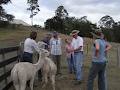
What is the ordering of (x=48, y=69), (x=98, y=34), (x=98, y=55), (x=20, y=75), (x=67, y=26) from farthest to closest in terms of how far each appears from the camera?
(x=67, y=26), (x=48, y=69), (x=98, y=34), (x=98, y=55), (x=20, y=75)

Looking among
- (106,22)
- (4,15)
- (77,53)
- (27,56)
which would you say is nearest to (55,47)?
(77,53)

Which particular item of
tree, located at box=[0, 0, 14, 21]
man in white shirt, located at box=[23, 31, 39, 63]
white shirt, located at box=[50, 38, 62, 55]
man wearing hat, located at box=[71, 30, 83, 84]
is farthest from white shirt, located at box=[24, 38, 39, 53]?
tree, located at box=[0, 0, 14, 21]

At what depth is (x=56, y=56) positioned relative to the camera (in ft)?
53.4

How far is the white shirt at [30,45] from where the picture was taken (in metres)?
12.6

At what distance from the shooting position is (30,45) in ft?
41.8

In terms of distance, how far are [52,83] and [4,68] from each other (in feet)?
5.59

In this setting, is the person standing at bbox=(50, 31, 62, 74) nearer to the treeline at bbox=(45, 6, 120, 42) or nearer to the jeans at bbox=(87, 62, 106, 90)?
the jeans at bbox=(87, 62, 106, 90)

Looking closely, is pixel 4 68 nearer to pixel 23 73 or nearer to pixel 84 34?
pixel 23 73

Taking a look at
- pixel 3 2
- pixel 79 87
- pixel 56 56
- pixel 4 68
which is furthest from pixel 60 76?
pixel 3 2

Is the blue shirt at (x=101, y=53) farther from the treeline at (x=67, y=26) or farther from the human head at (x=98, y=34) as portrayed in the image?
the treeline at (x=67, y=26)

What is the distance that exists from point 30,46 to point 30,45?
0.05 meters

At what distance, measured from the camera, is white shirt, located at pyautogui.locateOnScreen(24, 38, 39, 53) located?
497 inches

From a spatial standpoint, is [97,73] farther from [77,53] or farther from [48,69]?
[77,53]

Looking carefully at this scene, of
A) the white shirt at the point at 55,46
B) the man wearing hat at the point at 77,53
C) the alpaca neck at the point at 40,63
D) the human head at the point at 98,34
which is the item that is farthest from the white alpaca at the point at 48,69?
the white shirt at the point at 55,46
